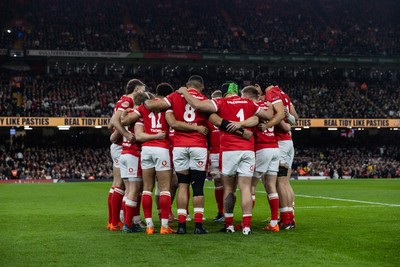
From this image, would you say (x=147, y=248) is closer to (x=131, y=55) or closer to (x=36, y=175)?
(x=36, y=175)

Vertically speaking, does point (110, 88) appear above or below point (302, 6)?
below

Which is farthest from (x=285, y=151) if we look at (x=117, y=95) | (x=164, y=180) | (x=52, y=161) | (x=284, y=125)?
(x=117, y=95)

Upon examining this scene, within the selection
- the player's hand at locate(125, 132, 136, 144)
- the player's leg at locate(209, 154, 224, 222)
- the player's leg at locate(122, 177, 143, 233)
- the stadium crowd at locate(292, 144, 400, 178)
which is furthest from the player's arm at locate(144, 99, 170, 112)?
the stadium crowd at locate(292, 144, 400, 178)

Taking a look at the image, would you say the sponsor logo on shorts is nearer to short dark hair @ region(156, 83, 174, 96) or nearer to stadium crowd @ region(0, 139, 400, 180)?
short dark hair @ region(156, 83, 174, 96)

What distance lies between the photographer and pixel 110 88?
52344mm

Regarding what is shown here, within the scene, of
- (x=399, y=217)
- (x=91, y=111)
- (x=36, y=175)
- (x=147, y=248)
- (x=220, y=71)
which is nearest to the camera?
(x=147, y=248)

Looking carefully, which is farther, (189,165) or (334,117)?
(334,117)

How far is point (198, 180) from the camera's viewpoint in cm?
977

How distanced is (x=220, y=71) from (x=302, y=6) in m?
12.9

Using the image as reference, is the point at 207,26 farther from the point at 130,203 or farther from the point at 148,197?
the point at 148,197

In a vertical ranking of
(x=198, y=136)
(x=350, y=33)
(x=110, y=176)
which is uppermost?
(x=350, y=33)

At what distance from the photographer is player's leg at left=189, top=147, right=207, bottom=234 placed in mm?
9688

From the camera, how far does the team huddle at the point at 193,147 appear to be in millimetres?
9742

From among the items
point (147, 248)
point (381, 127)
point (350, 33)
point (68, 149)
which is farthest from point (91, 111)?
point (147, 248)
